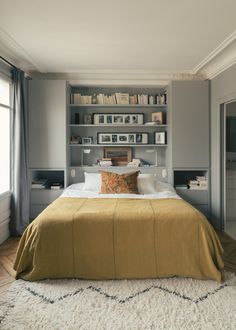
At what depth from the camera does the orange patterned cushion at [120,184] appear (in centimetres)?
373

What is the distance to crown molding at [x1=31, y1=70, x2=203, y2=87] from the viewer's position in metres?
4.36

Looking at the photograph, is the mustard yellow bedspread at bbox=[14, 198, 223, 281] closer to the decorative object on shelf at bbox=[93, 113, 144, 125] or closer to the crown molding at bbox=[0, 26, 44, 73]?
the crown molding at bbox=[0, 26, 44, 73]

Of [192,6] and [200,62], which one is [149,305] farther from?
[200,62]

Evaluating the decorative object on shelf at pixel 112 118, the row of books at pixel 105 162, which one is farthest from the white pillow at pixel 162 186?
the decorative object on shelf at pixel 112 118

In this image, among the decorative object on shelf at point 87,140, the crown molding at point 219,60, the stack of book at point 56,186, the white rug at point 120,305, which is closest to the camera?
the white rug at point 120,305

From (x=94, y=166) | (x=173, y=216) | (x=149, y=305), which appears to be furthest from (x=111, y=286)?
(x=94, y=166)

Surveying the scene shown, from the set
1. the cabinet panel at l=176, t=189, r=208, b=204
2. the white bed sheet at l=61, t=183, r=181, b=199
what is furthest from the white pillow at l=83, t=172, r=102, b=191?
Result: the cabinet panel at l=176, t=189, r=208, b=204

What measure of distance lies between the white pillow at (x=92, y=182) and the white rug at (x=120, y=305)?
5.43ft

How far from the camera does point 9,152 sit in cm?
381

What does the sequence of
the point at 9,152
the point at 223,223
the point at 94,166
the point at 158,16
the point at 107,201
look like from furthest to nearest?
the point at 94,166 < the point at 223,223 < the point at 9,152 < the point at 107,201 < the point at 158,16

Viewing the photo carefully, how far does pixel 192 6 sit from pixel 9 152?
2.89m

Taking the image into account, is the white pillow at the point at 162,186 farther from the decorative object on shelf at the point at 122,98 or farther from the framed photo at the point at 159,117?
the decorative object on shelf at the point at 122,98

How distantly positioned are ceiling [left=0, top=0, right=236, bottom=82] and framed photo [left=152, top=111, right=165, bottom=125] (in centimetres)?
69

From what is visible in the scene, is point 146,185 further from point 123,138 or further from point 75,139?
point 75,139
